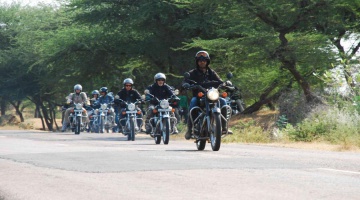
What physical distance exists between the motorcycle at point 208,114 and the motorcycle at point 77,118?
61.3 ft

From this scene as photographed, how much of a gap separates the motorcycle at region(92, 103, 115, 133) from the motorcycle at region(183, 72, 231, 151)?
20.2 metres

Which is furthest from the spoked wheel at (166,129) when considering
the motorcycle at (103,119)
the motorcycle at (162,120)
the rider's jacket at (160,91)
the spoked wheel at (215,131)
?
the motorcycle at (103,119)

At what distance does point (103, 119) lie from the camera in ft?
124

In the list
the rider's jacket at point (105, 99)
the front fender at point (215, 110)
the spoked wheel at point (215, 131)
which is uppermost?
the rider's jacket at point (105, 99)

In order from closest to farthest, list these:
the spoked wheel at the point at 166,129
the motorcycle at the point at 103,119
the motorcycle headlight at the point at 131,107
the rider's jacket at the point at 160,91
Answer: the spoked wheel at the point at 166,129 < the rider's jacket at the point at 160,91 < the motorcycle headlight at the point at 131,107 < the motorcycle at the point at 103,119

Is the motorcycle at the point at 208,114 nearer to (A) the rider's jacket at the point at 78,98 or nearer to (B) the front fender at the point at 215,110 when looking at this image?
(B) the front fender at the point at 215,110

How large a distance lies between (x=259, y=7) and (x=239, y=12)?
90 centimetres

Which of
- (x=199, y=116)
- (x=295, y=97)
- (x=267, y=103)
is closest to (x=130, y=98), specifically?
(x=295, y=97)

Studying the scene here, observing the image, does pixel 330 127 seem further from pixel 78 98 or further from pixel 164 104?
pixel 78 98

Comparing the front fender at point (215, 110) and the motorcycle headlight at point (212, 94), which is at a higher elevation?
the motorcycle headlight at point (212, 94)

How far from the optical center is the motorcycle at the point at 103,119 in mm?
37469

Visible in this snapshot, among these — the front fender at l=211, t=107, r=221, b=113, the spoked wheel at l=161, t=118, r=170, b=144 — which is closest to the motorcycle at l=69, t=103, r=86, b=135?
the spoked wheel at l=161, t=118, r=170, b=144

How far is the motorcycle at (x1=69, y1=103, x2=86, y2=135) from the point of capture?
35750 mm

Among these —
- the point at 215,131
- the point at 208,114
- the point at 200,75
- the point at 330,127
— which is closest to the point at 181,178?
the point at 215,131
